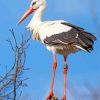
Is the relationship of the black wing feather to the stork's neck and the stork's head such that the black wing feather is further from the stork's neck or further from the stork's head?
Answer: the stork's head

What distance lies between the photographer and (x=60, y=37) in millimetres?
10797

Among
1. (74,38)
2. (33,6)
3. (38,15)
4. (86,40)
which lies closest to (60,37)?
(74,38)

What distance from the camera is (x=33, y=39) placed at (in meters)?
11.6

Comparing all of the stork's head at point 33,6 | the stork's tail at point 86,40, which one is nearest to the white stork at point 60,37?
the stork's tail at point 86,40

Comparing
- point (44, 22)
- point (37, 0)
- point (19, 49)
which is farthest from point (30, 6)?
point (19, 49)

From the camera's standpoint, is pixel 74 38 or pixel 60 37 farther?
pixel 60 37

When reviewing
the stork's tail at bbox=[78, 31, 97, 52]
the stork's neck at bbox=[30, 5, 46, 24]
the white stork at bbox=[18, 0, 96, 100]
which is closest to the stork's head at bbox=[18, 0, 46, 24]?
the stork's neck at bbox=[30, 5, 46, 24]

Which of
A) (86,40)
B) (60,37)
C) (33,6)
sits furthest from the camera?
(33,6)

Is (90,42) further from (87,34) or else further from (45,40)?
(45,40)

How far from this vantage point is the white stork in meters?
10.2

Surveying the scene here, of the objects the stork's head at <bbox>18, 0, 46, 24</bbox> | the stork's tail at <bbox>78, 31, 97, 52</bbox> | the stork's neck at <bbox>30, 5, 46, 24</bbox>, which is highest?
the stork's head at <bbox>18, 0, 46, 24</bbox>

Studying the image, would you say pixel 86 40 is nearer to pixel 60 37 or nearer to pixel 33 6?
pixel 60 37

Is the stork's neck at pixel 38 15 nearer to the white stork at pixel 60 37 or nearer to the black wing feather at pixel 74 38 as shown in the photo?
the white stork at pixel 60 37

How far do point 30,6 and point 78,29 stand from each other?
2421 mm
